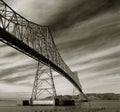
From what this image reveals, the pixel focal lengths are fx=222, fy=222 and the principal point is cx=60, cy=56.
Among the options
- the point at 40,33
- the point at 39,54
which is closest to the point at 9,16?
the point at 39,54

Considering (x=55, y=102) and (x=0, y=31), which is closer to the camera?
(x=0, y=31)

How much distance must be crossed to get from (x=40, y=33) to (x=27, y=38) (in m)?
12.1

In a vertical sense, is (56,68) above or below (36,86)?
above

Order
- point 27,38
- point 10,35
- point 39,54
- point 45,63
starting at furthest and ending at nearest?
point 45,63, point 39,54, point 27,38, point 10,35

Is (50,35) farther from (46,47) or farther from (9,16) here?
(9,16)

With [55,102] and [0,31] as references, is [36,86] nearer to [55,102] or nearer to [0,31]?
[55,102]

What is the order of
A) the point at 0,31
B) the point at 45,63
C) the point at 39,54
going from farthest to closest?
the point at 45,63 < the point at 39,54 < the point at 0,31

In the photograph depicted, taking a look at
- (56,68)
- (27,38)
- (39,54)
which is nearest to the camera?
(27,38)

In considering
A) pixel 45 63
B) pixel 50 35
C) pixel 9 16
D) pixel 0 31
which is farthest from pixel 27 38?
pixel 50 35

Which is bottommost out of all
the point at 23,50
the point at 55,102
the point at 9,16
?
the point at 55,102

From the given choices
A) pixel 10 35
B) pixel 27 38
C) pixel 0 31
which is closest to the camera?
pixel 0 31

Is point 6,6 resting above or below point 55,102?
above

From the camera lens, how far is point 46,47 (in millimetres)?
44125

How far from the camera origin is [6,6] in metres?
25.1
